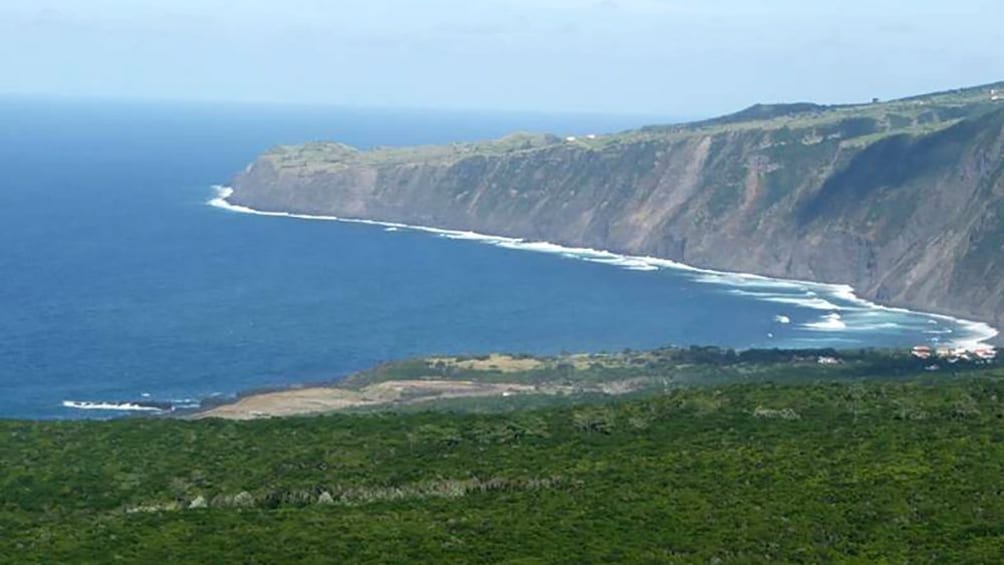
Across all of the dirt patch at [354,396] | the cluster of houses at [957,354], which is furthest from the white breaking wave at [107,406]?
the cluster of houses at [957,354]

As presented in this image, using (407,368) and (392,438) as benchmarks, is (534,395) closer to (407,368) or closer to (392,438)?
(407,368)

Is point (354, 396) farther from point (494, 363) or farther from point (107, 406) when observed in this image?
point (107, 406)

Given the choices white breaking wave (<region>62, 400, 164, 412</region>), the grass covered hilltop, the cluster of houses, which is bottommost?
white breaking wave (<region>62, 400, 164, 412</region>)

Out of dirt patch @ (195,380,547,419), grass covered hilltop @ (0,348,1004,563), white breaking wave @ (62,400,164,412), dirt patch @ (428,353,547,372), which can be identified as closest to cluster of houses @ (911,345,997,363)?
dirt patch @ (428,353,547,372)

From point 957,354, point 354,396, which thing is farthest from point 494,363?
point 957,354

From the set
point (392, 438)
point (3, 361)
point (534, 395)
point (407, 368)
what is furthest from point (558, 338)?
point (392, 438)

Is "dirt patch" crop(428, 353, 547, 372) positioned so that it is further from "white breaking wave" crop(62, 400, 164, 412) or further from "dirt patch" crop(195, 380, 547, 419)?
"white breaking wave" crop(62, 400, 164, 412)
